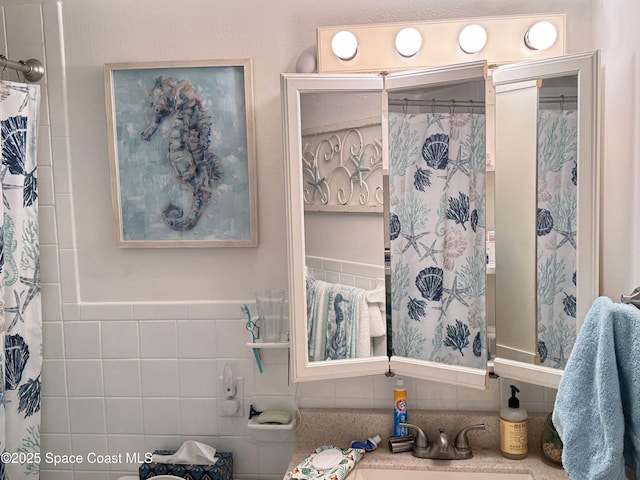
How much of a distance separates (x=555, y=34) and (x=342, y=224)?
0.75 m

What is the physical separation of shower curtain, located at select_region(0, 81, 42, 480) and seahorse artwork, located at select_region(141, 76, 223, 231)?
1.12ft

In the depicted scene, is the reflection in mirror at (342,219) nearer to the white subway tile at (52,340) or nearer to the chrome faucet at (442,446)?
the chrome faucet at (442,446)

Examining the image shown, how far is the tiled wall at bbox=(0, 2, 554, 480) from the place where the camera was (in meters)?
1.86

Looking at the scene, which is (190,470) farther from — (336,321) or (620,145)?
(620,145)

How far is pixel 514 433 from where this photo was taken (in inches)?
66.6

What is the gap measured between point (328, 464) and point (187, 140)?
1.00 meters

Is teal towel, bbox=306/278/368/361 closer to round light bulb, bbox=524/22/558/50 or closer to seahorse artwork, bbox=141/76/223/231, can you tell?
seahorse artwork, bbox=141/76/223/231

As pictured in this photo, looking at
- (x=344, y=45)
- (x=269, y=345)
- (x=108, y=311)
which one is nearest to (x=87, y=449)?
(x=108, y=311)

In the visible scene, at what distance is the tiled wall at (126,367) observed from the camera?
1862 mm

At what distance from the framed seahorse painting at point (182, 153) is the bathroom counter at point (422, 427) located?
575 mm

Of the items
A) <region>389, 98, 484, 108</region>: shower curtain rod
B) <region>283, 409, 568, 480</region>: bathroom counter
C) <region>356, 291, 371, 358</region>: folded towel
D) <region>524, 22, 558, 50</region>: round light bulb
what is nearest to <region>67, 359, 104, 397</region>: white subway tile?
<region>283, 409, 568, 480</region>: bathroom counter

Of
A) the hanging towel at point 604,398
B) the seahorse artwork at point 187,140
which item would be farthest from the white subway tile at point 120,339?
the hanging towel at point 604,398

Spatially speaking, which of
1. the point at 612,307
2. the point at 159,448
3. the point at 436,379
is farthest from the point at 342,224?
the point at 159,448

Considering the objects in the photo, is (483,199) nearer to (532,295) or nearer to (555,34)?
(532,295)
